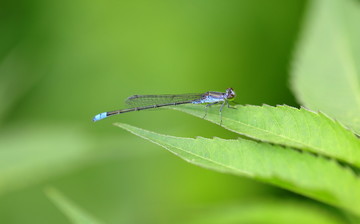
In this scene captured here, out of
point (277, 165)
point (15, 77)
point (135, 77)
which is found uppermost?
point (135, 77)

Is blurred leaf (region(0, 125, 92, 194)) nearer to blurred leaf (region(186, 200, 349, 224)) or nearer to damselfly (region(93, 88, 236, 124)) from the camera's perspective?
damselfly (region(93, 88, 236, 124))

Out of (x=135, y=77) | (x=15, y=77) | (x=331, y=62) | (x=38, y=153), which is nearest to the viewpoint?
(x=331, y=62)

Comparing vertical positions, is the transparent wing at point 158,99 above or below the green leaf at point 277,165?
above

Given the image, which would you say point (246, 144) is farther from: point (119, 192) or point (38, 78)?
point (38, 78)

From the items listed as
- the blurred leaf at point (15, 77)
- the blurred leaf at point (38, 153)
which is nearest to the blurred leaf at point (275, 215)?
the blurred leaf at point (38, 153)

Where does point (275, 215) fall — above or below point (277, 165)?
above

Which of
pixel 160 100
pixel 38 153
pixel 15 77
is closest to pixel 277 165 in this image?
pixel 38 153

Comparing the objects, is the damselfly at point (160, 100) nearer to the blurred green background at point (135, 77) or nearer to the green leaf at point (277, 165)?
the blurred green background at point (135, 77)

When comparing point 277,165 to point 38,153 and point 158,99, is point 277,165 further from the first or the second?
point 158,99
